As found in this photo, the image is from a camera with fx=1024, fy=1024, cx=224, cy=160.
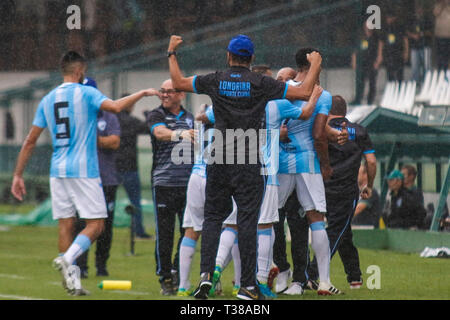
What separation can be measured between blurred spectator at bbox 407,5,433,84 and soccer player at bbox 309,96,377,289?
3774mm

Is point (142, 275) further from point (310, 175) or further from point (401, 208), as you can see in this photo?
point (401, 208)

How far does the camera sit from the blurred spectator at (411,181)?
40.1 feet

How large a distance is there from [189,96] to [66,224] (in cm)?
732

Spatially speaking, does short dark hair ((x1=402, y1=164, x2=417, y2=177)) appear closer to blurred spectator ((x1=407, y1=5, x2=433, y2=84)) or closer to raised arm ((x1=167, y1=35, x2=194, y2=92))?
blurred spectator ((x1=407, y1=5, x2=433, y2=84))

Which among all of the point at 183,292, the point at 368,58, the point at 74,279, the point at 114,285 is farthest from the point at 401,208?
the point at 74,279

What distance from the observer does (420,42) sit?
41.8ft

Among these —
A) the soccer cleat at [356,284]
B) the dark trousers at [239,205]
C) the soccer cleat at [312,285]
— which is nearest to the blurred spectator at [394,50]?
the soccer cleat at [356,284]

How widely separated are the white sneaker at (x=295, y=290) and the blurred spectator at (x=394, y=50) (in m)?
4.98

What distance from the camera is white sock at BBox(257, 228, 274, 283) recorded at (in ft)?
27.0

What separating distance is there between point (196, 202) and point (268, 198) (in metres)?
0.60

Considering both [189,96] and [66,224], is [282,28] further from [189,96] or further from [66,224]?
[66,224]

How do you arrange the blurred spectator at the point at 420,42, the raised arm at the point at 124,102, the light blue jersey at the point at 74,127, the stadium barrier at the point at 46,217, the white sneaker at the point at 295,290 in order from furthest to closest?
the stadium barrier at the point at 46,217, the blurred spectator at the point at 420,42, the white sneaker at the point at 295,290, the light blue jersey at the point at 74,127, the raised arm at the point at 124,102

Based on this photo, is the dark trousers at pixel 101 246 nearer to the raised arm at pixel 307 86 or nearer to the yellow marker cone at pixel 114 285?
the yellow marker cone at pixel 114 285

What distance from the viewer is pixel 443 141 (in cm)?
1179
